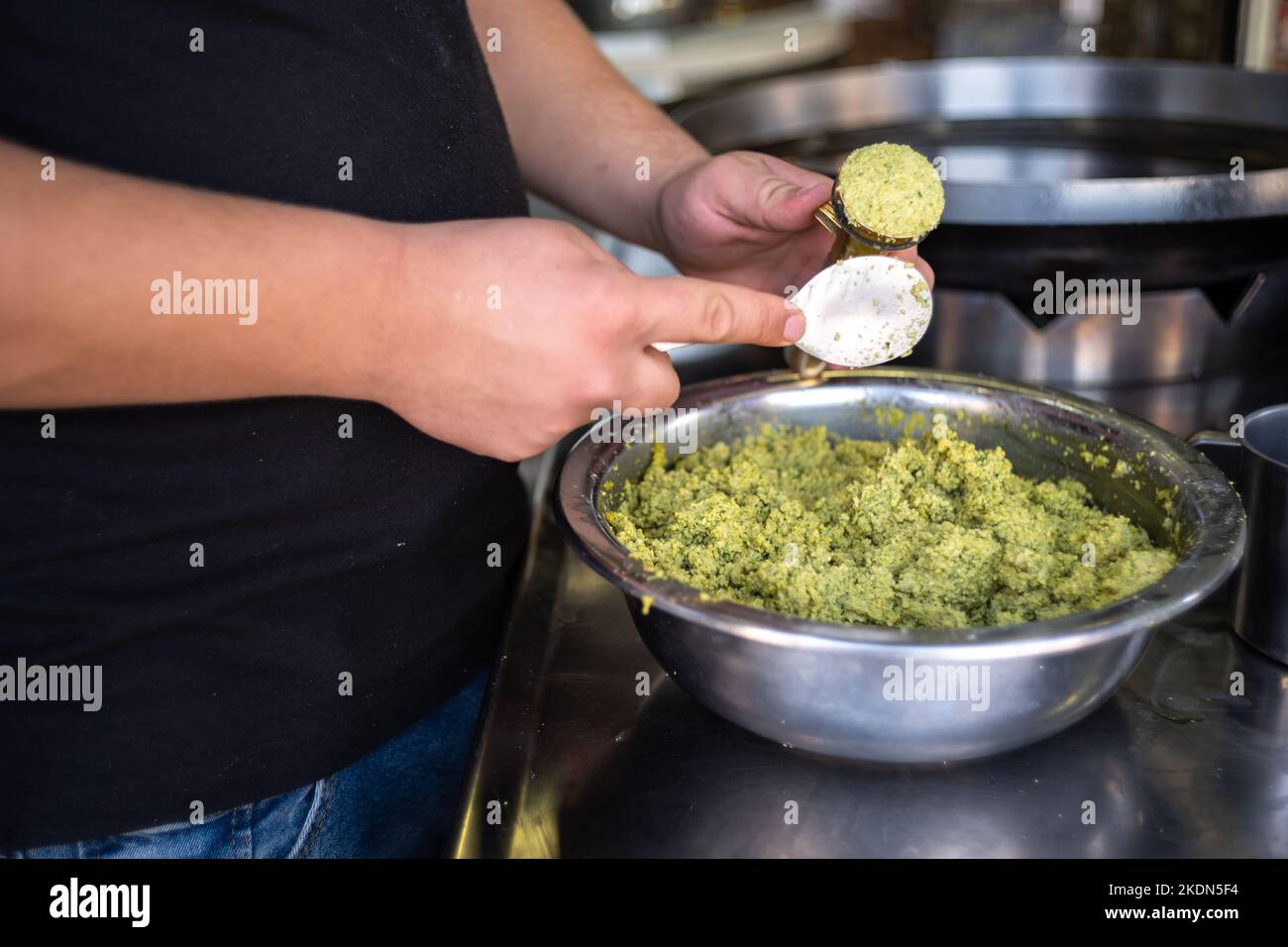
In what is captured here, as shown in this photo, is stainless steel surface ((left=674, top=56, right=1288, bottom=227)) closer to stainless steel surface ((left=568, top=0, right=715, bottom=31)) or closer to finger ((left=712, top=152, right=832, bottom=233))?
finger ((left=712, top=152, right=832, bottom=233))

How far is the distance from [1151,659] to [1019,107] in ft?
3.70

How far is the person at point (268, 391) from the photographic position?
690 mm

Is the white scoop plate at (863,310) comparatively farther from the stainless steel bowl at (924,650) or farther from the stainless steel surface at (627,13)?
the stainless steel surface at (627,13)

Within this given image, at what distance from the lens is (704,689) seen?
0.80 m

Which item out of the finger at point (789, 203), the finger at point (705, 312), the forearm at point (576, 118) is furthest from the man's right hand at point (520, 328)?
the forearm at point (576, 118)

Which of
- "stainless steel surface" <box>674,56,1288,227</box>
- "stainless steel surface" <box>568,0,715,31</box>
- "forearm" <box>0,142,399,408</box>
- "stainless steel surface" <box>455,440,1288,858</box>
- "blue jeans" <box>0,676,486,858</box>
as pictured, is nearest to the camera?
"forearm" <box>0,142,399,408</box>

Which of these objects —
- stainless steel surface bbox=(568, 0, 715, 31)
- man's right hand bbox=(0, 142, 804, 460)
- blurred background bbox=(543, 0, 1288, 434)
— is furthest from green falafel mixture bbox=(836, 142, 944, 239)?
stainless steel surface bbox=(568, 0, 715, 31)

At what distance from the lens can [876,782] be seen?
0.81 m

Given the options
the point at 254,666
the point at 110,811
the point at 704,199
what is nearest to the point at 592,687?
the point at 254,666

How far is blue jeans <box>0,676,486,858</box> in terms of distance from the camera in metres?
0.87

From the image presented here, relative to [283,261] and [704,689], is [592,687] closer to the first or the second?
[704,689]

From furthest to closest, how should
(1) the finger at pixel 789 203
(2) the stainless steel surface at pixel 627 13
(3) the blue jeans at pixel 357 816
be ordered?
(2) the stainless steel surface at pixel 627 13 → (1) the finger at pixel 789 203 → (3) the blue jeans at pixel 357 816

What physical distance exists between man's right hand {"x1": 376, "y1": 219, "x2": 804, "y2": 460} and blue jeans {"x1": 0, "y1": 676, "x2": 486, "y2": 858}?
315 millimetres

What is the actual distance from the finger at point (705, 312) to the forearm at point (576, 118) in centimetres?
34
